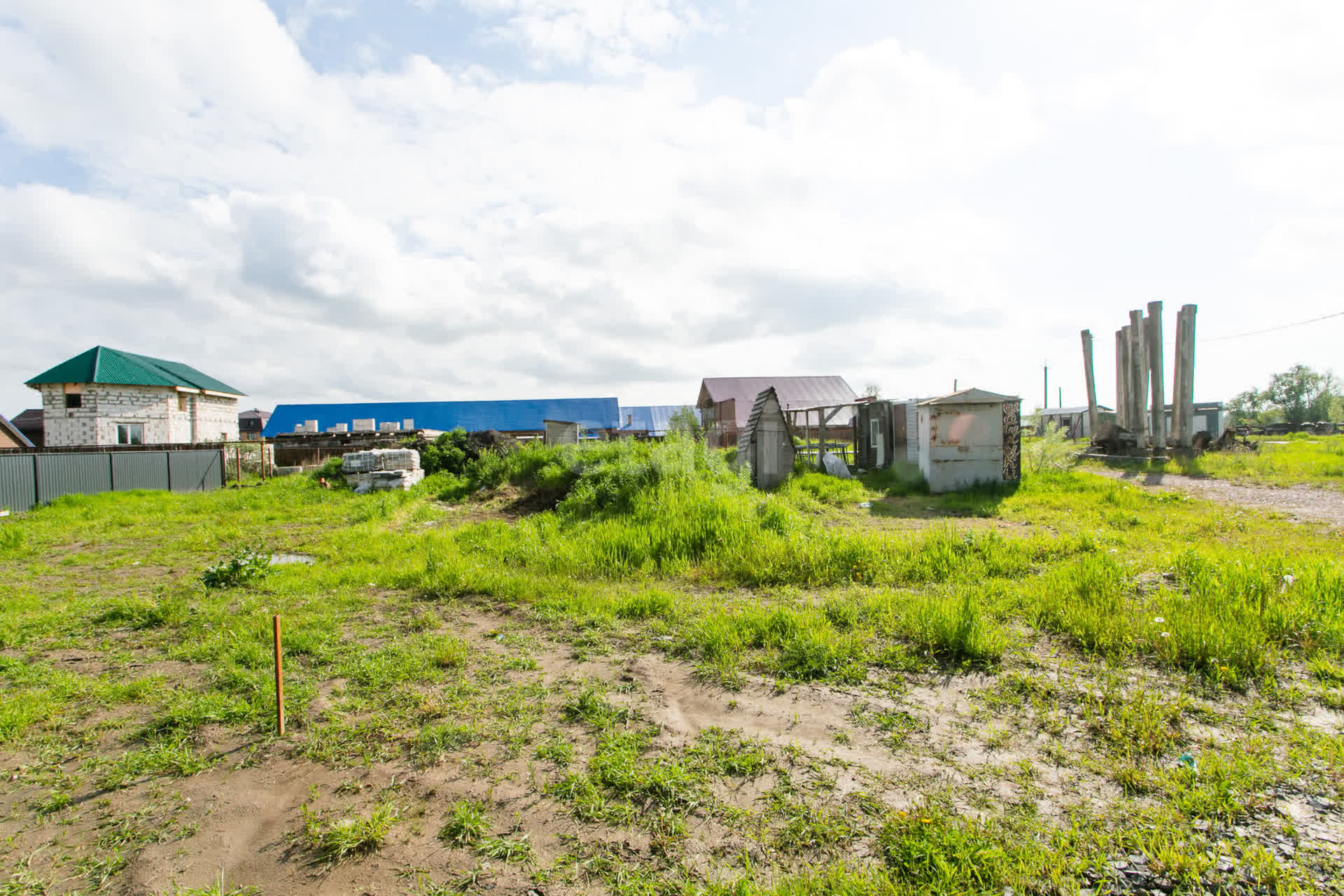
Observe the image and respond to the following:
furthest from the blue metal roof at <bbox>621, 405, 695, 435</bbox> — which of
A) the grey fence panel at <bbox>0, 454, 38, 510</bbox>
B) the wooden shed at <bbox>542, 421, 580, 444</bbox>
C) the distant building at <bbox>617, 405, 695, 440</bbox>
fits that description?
the grey fence panel at <bbox>0, 454, 38, 510</bbox>

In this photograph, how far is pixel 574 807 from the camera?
2617 mm

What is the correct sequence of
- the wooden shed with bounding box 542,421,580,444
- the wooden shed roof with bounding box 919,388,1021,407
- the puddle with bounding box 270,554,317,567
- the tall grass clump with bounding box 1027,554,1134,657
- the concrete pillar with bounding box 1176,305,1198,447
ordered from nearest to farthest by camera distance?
the tall grass clump with bounding box 1027,554,1134,657 → the puddle with bounding box 270,554,317,567 → the wooden shed roof with bounding box 919,388,1021,407 → the concrete pillar with bounding box 1176,305,1198,447 → the wooden shed with bounding box 542,421,580,444

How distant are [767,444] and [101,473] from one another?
17761 millimetres

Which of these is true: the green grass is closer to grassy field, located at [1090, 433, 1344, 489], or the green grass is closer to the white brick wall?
grassy field, located at [1090, 433, 1344, 489]

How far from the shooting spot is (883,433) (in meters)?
16.5

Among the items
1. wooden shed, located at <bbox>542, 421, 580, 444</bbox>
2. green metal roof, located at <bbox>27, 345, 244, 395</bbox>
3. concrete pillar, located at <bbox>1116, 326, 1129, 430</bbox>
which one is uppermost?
green metal roof, located at <bbox>27, 345, 244, 395</bbox>

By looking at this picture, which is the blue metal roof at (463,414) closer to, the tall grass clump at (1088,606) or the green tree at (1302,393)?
the tall grass clump at (1088,606)

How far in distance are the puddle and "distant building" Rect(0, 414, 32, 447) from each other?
2789 cm

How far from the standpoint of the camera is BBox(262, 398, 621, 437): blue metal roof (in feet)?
131

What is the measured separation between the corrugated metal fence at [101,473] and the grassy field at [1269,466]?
88.0 feet

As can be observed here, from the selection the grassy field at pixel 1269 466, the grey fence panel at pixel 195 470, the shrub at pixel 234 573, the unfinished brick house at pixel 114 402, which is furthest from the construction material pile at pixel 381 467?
the grassy field at pixel 1269 466

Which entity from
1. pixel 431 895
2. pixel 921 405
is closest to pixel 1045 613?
pixel 431 895

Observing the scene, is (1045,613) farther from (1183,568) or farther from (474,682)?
(474,682)

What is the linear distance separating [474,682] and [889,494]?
10737 millimetres
